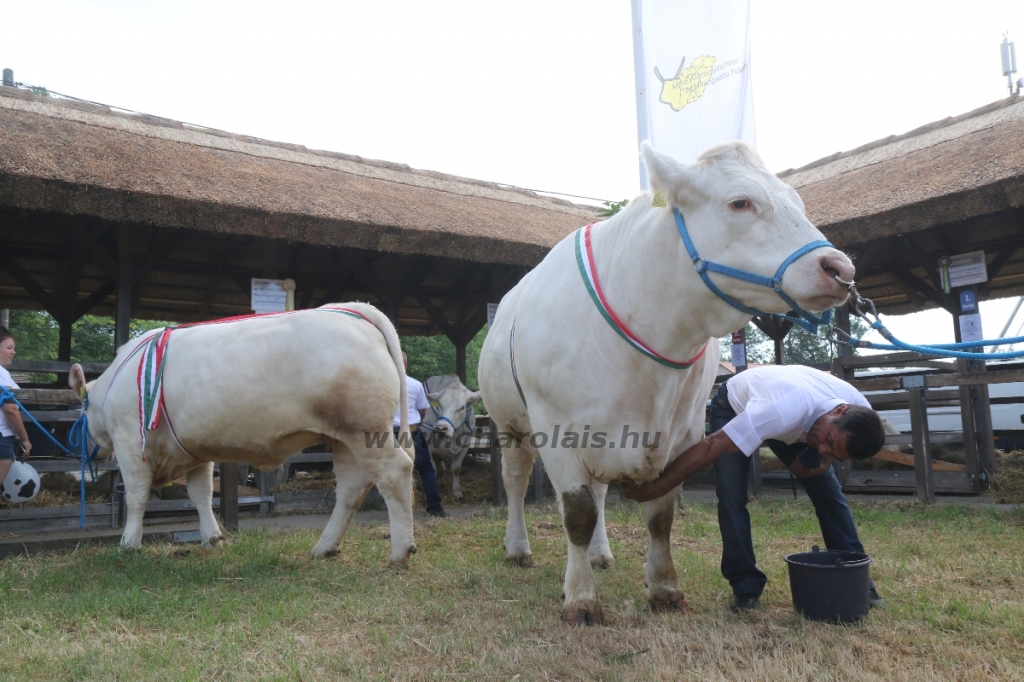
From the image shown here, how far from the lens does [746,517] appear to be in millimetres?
3406

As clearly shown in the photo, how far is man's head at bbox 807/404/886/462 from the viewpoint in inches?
116

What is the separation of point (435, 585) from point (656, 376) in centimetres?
179

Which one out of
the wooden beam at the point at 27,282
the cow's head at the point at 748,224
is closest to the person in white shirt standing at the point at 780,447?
the cow's head at the point at 748,224

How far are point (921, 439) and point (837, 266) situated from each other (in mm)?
5577

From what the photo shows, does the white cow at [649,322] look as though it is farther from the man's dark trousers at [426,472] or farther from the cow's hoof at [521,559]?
the man's dark trousers at [426,472]

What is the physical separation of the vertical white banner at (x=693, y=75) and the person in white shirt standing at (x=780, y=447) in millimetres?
3496

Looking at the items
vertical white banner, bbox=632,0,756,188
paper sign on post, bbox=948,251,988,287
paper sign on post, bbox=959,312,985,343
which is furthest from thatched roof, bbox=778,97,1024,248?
vertical white banner, bbox=632,0,756,188

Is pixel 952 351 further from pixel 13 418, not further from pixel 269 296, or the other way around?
pixel 269 296

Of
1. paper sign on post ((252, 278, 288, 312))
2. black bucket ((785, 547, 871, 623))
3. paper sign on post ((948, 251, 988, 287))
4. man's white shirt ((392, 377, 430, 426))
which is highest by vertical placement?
paper sign on post ((948, 251, 988, 287))

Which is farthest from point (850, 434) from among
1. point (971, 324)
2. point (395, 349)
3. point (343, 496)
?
point (971, 324)

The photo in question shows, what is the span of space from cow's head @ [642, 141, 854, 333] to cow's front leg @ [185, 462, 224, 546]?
410 centimetres

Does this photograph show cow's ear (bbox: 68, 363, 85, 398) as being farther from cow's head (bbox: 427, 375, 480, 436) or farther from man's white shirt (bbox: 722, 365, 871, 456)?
man's white shirt (bbox: 722, 365, 871, 456)

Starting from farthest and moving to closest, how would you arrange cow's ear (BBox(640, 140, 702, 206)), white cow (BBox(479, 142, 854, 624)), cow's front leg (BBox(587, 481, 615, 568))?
1. cow's front leg (BBox(587, 481, 615, 568))
2. cow's ear (BBox(640, 140, 702, 206))
3. white cow (BBox(479, 142, 854, 624))

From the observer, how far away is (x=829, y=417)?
10.2ft
